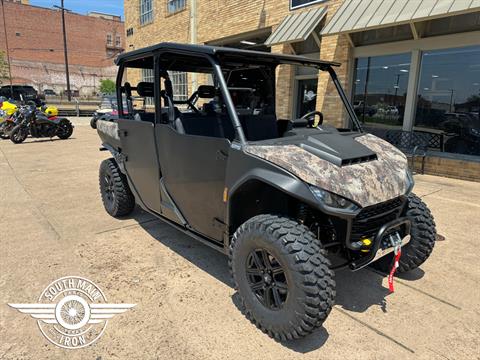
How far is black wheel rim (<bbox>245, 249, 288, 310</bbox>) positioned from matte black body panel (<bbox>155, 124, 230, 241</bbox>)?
503 millimetres

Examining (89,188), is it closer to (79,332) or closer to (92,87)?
(79,332)

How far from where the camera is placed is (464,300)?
9.66 feet

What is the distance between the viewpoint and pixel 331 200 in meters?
2.25

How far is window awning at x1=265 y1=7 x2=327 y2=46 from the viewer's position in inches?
355

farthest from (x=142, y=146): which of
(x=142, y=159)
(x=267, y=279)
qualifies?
(x=267, y=279)

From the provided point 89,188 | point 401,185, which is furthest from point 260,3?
point 401,185

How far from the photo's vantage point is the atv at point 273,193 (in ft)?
7.38

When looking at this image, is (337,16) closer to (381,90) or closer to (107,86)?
(381,90)

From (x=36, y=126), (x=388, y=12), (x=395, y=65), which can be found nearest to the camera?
(x=388, y=12)

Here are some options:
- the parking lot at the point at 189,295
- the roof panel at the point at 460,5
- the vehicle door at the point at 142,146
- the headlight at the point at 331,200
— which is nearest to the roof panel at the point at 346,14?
the roof panel at the point at 460,5

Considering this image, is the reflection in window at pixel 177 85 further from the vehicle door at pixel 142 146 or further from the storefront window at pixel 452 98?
the storefront window at pixel 452 98

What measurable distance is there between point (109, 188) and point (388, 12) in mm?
6369

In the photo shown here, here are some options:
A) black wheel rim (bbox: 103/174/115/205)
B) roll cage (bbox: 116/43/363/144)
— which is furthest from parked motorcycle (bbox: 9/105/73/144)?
roll cage (bbox: 116/43/363/144)

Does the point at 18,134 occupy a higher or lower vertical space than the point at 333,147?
lower
